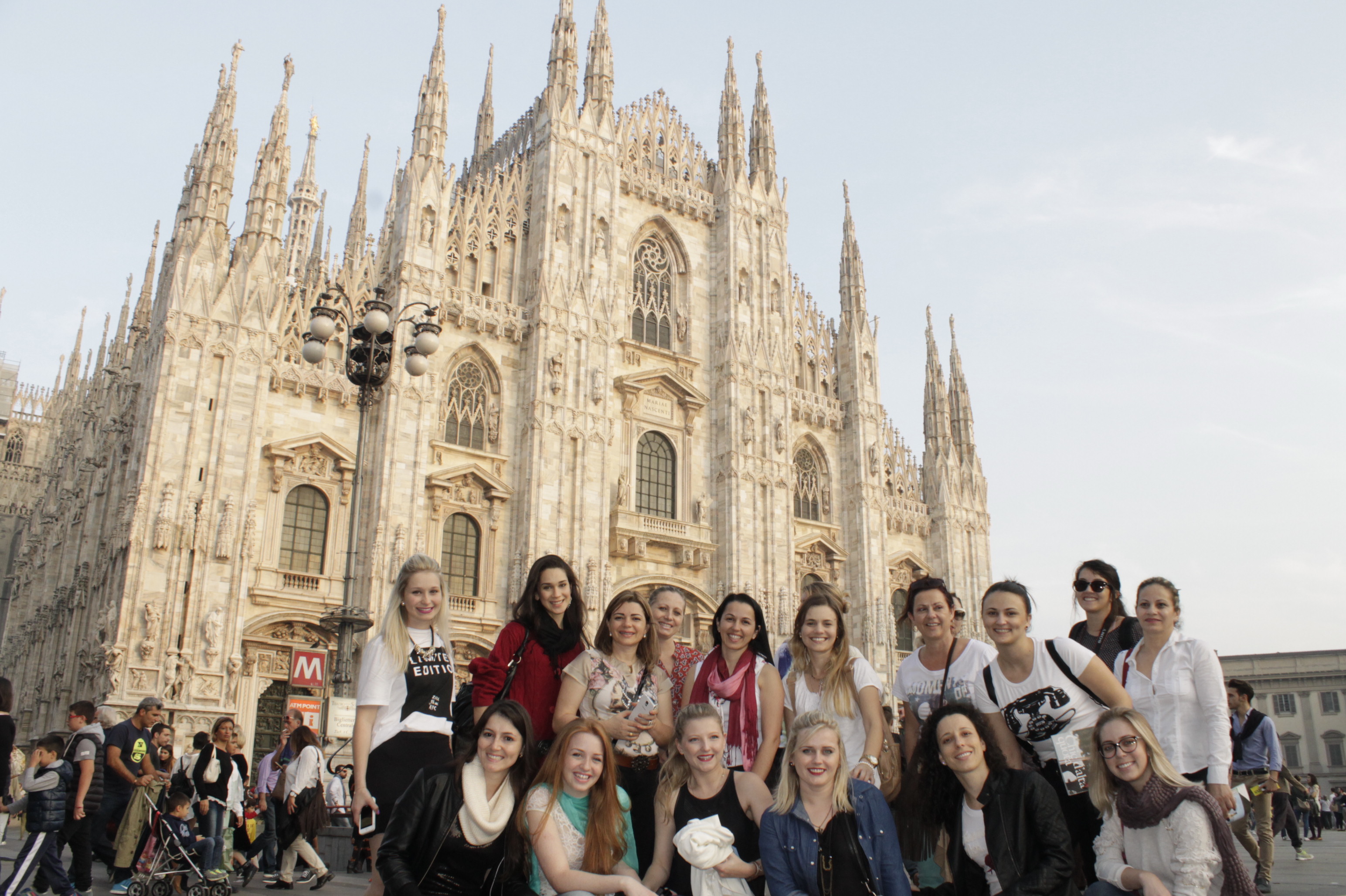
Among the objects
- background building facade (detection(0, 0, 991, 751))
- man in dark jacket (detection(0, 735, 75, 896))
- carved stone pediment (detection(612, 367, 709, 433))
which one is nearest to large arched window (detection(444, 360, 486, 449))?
background building facade (detection(0, 0, 991, 751))

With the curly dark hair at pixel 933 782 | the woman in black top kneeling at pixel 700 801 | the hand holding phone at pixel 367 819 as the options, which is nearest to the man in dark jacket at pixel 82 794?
the hand holding phone at pixel 367 819

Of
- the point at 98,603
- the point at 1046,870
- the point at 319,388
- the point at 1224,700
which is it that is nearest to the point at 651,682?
the point at 1046,870

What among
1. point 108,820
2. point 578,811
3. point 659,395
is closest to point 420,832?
point 578,811

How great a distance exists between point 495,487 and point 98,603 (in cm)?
867

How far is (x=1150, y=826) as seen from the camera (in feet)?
16.2

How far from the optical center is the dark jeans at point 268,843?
34.3 ft

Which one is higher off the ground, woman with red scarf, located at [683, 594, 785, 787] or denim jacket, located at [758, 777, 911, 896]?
woman with red scarf, located at [683, 594, 785, 787]

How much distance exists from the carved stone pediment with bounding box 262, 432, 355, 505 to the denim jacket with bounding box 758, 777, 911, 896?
58.1 feet

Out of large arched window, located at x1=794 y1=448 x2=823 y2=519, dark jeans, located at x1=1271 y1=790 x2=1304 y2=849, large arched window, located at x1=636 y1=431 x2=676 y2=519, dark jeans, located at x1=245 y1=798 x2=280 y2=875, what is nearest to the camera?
dark jeans, located at x1=245 y1=798 x2=280 y2=875

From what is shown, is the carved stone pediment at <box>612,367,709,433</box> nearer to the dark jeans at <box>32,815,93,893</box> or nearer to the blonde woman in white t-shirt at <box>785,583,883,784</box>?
the dark jeans at <box>32,815,93,893</box>

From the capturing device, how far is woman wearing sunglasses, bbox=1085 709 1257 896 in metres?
4.77

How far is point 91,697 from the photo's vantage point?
1906 cm

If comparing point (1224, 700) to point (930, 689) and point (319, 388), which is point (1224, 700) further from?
point (319, 388)

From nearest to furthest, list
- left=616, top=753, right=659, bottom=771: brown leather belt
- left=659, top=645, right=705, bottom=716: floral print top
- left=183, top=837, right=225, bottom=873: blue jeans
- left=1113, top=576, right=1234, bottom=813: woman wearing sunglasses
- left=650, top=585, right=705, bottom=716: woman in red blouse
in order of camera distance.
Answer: left=1113, top=576, right=1234, bottom=813: woman wearing sunglasses
left=616, top=753, right=659, bottom=771: brown leather belt
left=650, top=585, right=705, bottom=716: woman in red blouse
left=659, top=645, right=705, bottom=716: floral print top
left=183, top=837, right=225, bottom=873: blue jeans
